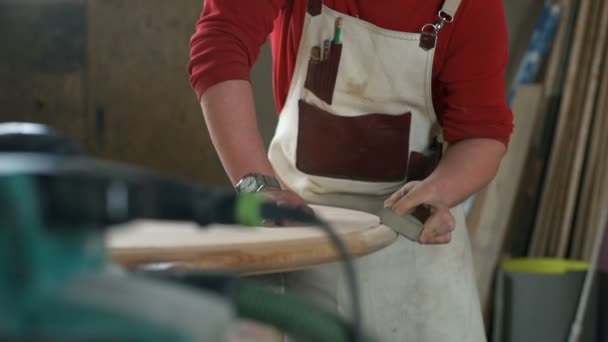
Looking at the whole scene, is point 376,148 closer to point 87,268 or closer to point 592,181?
point 87,268

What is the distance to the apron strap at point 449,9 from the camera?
65.2 inches

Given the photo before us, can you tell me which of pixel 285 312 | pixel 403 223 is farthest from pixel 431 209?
pixel 285 312

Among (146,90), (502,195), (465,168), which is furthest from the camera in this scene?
(146,90)

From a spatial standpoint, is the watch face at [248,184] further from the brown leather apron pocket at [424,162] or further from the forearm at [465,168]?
the brown leather apron pocket at [424,162]

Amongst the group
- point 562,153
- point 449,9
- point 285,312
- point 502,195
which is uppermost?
point 449,9

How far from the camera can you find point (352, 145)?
5.72ft

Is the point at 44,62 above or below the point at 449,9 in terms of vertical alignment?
below

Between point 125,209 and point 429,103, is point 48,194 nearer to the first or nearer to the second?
point 125,209

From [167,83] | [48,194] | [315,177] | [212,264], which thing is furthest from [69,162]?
[167,83]

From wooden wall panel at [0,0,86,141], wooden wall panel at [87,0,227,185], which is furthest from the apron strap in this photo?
wooden wall panel at [0,0,86,141]

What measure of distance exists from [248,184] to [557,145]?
2.06m

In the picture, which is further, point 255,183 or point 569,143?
point 569,143

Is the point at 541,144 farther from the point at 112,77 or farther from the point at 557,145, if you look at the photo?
the point at 112,77

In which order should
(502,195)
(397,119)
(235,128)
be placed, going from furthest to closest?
(502,195)
(397,119)
(235,128)
